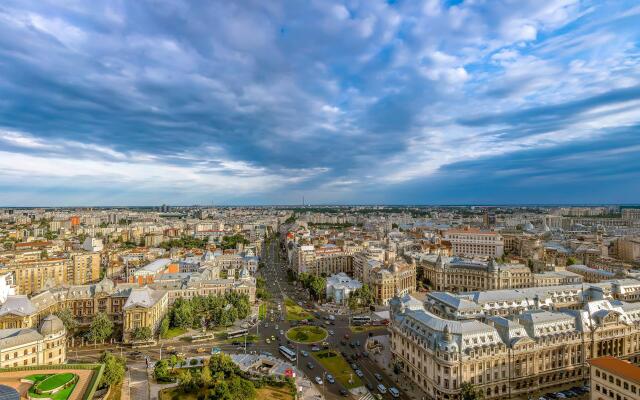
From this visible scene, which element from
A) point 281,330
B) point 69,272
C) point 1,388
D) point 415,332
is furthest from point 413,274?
point 69,272

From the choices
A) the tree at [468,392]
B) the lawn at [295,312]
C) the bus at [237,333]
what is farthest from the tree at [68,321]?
the tree at [468,392]

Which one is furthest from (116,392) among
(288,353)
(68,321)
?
(68,321)

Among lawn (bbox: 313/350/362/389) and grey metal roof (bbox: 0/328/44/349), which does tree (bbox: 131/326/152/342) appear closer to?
grey metal roof (bbox: 0/328/44/349)

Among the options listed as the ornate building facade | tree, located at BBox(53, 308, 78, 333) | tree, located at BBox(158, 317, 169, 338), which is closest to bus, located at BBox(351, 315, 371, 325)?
the ornate building facade

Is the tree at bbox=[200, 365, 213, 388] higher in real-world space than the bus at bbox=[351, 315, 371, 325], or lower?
higher

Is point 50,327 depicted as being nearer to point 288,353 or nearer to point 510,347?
point 288,353
